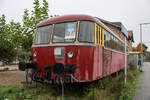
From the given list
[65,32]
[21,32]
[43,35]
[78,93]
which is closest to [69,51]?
[65,32]

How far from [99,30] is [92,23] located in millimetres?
697

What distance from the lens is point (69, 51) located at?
17.4ft

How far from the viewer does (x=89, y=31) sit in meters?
5.58

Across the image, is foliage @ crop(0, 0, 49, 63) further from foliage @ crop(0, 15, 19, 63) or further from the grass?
the grass

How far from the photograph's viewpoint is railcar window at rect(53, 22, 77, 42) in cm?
552

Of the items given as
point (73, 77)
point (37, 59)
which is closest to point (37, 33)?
point (37, 59)

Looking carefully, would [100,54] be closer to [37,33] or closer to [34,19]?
[37,33]

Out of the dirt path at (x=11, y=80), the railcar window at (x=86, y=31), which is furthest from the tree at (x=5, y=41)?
the railcar window at (x=86, y=31)

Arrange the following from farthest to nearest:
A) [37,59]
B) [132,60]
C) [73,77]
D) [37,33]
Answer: [132,60], [37,33], [37,59], [73,77]

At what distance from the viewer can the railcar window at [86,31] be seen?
17.9 feet

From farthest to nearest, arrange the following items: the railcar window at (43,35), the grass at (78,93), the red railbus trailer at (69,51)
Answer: the railcar window at (43,35), the red railbus trailer at (69,51), the grass at (78,93)

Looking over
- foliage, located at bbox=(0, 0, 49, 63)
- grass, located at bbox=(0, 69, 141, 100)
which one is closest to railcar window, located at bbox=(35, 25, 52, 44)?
grass, located at bbox=(0, 69, 141, 100)

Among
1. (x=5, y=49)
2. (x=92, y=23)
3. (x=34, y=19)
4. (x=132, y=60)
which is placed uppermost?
(x=34, y=19)

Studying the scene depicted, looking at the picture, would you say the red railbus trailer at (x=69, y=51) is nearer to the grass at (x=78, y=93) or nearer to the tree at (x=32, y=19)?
the grass at (x=78, y=93)
